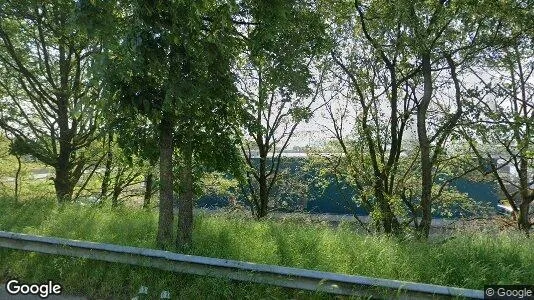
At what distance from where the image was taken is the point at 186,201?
5.51 meters

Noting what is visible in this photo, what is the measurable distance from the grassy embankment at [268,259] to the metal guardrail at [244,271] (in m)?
0.11

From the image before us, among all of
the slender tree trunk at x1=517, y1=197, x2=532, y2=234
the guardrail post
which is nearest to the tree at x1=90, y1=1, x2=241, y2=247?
the guardrail post

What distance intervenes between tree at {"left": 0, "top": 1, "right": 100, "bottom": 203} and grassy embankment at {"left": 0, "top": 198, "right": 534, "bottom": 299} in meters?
8.31

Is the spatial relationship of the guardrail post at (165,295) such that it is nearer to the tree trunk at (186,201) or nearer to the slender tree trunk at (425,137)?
the tree trunk at (186,201)

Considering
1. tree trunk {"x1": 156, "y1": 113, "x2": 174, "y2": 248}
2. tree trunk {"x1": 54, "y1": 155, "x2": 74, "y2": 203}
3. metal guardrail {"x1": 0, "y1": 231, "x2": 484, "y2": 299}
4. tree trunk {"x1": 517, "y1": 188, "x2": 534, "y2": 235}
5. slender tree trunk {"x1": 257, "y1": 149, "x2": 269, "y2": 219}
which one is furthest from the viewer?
slender tree trunk {"x1": 257, "y1": 149, "x2": 269, "y2": 219}

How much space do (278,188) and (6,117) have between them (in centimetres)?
1202

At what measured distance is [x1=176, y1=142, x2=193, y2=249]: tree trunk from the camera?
208 inches

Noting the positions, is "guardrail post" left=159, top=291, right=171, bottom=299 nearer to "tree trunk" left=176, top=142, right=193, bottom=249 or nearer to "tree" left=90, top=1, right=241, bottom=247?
"tree" left=90, top=1, right=241, bottom=247

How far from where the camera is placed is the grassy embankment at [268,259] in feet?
13.6

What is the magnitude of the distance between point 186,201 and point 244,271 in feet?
5.96

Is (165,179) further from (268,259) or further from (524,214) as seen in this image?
(524,214)

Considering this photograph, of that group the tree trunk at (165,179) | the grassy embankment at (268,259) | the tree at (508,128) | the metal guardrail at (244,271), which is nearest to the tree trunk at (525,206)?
the tree at (508,128)

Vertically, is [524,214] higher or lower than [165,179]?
lower

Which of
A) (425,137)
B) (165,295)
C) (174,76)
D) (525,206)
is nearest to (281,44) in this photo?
(174,76)
